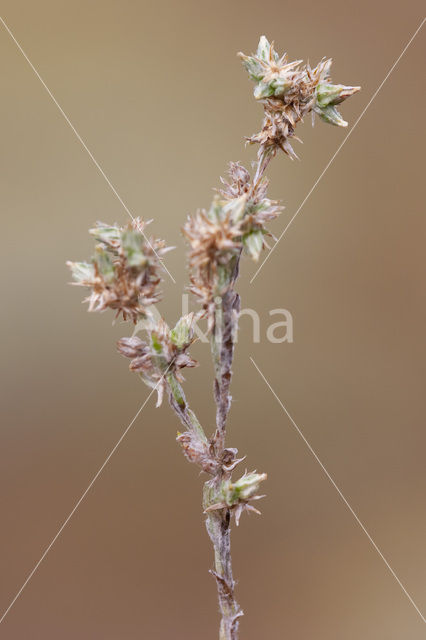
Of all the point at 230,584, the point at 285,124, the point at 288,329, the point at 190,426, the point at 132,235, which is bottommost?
the point at 230,584

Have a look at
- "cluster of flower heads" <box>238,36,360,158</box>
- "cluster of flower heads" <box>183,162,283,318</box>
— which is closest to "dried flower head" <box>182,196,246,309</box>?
"cluster of flower heads" <box>183,162,283,318</box>

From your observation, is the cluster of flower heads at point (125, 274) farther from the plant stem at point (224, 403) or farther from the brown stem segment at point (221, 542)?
the brown stem segment at point (221, 542)

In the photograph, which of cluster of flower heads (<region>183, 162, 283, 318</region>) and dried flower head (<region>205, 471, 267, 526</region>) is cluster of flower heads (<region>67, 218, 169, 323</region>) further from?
dried flower head (<region>205, 471, 267, 526</region>)

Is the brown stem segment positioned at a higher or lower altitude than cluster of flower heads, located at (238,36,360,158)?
lower

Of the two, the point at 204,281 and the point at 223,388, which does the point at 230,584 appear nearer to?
the point at 223,388

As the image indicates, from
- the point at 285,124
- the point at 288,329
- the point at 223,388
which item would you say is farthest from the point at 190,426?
the point at 288,329

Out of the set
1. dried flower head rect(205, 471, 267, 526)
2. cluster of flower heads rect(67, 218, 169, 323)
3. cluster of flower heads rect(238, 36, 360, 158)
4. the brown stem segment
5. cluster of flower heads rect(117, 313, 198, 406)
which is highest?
cluster of flower heads rect(238, 36, 360, 158)

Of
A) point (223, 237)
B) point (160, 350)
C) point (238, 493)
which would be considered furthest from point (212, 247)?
point (238, 493)

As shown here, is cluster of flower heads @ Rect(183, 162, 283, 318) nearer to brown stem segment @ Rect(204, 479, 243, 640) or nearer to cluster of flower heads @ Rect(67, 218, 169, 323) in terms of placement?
cluster of flower heads @ Rect(67, 218, 169, 323)
